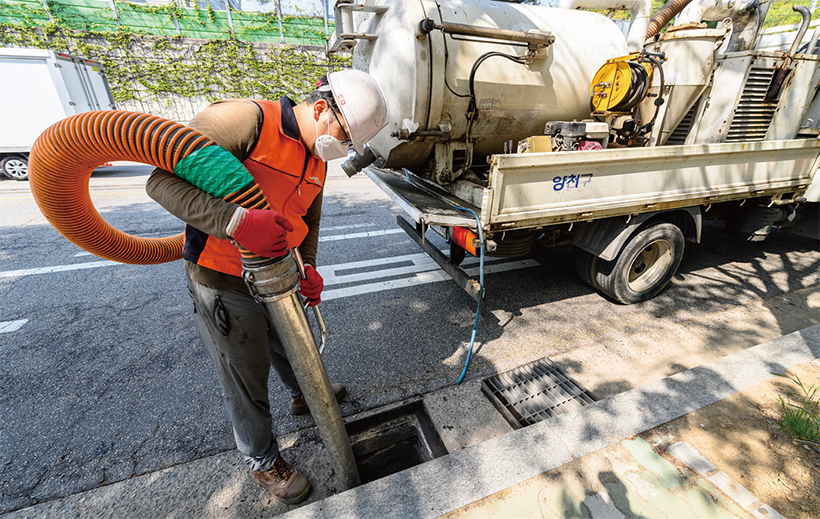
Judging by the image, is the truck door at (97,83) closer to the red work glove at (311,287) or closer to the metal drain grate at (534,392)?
the red work glove at (311,287)

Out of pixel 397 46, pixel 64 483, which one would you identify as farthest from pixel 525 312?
pixel 64 483

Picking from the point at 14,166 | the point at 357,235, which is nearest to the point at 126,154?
the point at 357,235

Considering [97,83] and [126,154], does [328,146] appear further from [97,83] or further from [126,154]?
[97,83]

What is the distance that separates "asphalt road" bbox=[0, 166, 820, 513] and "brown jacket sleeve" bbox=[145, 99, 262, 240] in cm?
165

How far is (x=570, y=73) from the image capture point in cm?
353

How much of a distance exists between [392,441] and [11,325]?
3.81 meters

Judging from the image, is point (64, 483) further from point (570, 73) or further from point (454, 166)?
point (570, 73)

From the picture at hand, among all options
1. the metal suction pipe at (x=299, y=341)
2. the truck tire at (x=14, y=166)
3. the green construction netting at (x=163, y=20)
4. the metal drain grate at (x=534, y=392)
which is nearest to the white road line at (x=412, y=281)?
the metal drain grate at (x=534, y=392)

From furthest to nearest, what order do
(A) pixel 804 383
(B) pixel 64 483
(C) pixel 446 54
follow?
(C) pixel 446 54, (A) pixel 804 383, (B) pixel 64 483

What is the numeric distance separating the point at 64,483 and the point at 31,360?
1.53 meters

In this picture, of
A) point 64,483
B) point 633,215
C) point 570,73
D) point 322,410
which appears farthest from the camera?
point 570,73

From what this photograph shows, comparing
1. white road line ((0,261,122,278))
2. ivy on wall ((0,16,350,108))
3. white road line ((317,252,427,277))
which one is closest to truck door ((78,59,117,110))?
ivy on wall ((0,16,350,108))

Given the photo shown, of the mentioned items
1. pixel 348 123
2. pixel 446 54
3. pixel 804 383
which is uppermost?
pixel 446 54

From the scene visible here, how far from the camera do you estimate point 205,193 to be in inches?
51.6
